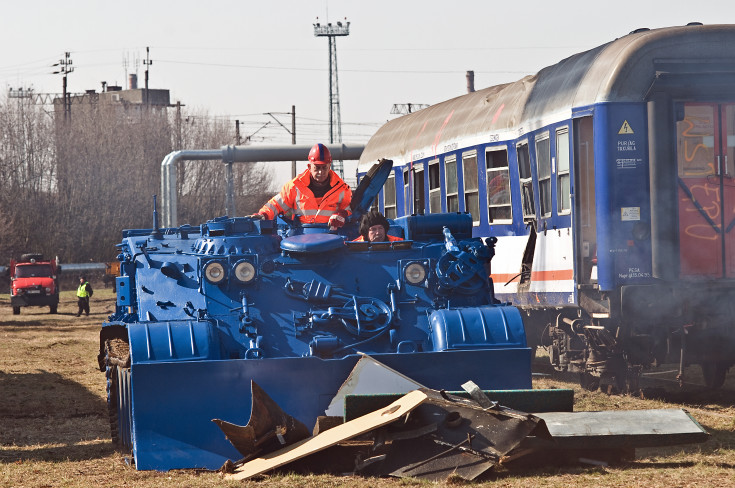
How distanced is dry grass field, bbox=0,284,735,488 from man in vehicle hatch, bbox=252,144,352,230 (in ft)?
8.62

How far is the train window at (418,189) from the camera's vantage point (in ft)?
64.7

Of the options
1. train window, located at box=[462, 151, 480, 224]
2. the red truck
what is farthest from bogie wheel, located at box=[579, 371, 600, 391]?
the red truck

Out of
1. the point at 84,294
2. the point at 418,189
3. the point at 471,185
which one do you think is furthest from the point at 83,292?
the point at 471,185

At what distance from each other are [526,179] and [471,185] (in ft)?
6.63

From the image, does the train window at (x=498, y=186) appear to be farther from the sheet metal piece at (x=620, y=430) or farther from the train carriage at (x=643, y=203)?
the sheet metal piece at (x=620, y=430)


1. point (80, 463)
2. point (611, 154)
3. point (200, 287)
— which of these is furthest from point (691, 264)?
point (80, 463)

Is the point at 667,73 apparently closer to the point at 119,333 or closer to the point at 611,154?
the point at 611,154

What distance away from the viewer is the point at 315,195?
1163 cm

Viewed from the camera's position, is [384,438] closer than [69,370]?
Yes

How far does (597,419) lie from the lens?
349 inches

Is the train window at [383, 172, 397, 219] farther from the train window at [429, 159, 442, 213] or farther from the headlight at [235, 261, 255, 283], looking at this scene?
the headlight at [235, 261, 255, 283]

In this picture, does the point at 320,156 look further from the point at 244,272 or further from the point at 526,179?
the point at 526,179

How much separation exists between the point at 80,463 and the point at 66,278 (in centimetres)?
5238

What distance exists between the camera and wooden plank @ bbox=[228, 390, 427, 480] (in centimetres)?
827
